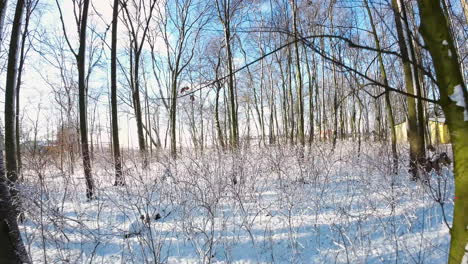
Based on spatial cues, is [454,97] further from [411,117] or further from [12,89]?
[12,89]

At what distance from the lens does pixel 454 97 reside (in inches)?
34.7

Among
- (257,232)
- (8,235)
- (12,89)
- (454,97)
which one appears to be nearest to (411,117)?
(257,232)

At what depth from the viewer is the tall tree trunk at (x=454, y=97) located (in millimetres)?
878

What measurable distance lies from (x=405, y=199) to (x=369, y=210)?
Result: 1020 millimetres

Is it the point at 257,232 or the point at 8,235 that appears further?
the point at 257,232

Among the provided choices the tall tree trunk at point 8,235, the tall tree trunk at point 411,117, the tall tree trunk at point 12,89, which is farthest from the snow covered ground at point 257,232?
the tall tree trunk at point 12,89

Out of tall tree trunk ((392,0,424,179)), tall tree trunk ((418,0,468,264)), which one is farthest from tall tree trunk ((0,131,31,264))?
tall tree trunk ((392,0,424,179))

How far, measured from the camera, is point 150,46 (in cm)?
1578

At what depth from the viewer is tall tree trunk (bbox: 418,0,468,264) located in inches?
34.6

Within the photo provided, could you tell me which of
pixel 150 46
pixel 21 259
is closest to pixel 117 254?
pixel 21 259

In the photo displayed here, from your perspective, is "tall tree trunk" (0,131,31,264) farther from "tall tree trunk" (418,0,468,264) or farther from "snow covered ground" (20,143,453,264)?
"tall tree trunk" (418,0,468,264)

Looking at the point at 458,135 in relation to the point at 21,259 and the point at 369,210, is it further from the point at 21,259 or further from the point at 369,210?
the point at 369,210

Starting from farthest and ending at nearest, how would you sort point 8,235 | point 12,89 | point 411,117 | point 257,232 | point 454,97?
point 411,117, point 12,89, point 257,232, point 8,235, point 454,97

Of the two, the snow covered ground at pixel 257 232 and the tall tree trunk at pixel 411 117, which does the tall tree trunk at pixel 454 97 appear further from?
the tall tree trunk at pixel 411 117
